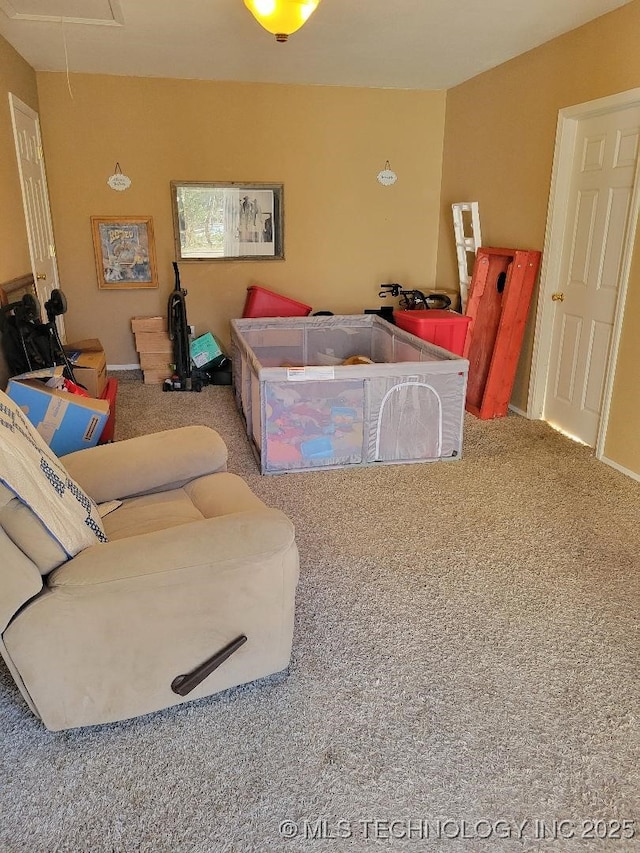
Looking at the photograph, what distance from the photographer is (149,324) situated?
207 inches

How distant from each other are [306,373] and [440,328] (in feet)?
4.95

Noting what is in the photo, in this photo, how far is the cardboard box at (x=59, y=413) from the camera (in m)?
3.12

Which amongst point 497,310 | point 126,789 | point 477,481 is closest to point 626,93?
point 497,310

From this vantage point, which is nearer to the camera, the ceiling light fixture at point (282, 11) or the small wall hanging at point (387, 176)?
the ceiling light fixture at point (282, 11)

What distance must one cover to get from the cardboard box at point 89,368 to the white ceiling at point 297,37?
2.05 m

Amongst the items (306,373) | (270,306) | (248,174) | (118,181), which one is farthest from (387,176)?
(306,373)

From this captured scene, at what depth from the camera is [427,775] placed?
159cm

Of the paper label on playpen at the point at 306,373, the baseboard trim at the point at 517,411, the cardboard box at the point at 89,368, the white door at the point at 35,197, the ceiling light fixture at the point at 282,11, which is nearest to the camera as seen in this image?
the ceiling light fixture at the point at 282,11

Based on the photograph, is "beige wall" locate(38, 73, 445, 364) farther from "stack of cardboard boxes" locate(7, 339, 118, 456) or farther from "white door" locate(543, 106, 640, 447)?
"stack of cardboard boxes" locate(7, 339, 118, 456)

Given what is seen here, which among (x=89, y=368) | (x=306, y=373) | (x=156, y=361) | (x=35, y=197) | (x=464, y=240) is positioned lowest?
(x=156, y=361)

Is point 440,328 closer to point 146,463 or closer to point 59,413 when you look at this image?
point 59,413

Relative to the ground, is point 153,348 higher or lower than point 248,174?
lower

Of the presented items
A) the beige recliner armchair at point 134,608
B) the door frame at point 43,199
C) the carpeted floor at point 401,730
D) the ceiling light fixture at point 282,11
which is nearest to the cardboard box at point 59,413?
the carpeted floor at point 401,730

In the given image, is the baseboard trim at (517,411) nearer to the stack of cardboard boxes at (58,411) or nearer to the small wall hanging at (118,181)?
the stack of cardboard boxes at (58,411)
